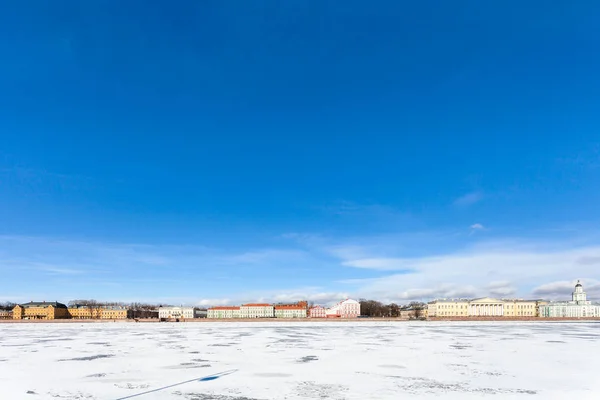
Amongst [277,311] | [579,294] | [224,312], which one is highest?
[579,294]

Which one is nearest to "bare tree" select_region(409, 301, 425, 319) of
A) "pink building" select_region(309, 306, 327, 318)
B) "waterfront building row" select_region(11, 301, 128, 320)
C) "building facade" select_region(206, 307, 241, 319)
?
"pink building" select_region(309, 306, 327, 318)

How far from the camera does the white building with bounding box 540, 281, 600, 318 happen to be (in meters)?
108

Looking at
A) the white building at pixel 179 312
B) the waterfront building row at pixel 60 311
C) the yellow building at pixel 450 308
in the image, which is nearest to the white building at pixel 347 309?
the yellow building at pixel 450 308

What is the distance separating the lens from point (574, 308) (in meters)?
108

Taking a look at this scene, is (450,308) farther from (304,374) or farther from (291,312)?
(304,374)

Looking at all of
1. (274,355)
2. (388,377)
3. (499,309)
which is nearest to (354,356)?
(274,355)

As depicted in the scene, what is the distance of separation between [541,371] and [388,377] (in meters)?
3.84

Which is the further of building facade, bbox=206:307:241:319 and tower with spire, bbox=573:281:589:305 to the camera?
building facade, bbox=206:307:241:319

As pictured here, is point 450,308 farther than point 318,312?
No

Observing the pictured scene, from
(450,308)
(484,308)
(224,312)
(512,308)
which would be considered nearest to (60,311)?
(224,312)

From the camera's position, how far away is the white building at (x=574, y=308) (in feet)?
353

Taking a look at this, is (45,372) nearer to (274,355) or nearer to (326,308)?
(274,355)

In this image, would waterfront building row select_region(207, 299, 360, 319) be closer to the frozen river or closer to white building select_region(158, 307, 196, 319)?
white building select_region(158, 307, 196, 319)

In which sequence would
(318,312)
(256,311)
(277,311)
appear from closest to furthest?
(277,311) < (256,311) < (318,312)
